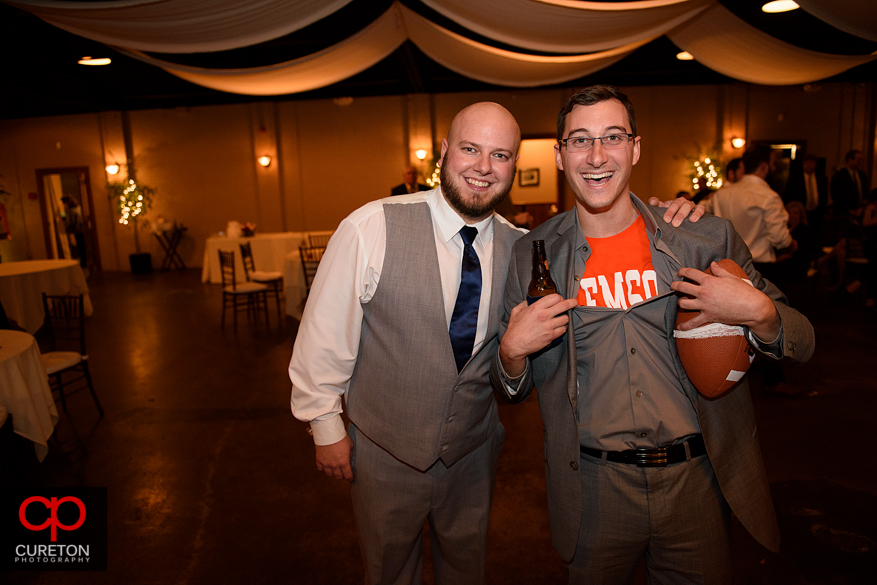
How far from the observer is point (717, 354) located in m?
1.18

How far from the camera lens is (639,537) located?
1291mm

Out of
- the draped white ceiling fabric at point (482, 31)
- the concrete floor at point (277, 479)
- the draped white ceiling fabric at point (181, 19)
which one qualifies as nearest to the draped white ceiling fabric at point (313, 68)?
the draped white ceiling fabric at point (482, 31)

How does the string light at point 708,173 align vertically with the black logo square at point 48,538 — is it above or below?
above

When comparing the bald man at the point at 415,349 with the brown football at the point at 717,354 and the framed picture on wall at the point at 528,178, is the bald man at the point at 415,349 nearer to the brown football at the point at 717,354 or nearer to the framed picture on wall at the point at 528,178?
the brown football at the point at 717,354

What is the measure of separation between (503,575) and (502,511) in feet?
1.46

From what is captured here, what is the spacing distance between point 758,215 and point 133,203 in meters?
11.9

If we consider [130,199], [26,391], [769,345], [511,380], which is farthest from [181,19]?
[130,199]

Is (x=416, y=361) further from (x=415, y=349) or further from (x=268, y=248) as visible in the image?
(x=268, y=248)

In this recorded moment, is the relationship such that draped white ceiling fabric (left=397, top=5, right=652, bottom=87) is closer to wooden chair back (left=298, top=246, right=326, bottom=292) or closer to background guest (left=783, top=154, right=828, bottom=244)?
wooden chair back (left=298, top=246, right=326, bottom=292)

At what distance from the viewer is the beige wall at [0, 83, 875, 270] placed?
11227 mm

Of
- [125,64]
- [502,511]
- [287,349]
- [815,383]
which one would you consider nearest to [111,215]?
[125,64]

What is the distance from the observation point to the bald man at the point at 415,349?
1.48m

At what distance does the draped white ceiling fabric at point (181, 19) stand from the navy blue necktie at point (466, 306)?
3212mm

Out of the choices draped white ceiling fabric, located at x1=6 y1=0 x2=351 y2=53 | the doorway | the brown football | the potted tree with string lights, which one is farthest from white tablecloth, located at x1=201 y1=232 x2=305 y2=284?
the brown football
